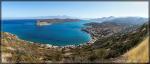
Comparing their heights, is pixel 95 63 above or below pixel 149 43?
below

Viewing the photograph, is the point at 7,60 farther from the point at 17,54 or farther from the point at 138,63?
the point at 138,63

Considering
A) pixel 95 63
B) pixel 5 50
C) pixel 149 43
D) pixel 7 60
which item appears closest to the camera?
pixel 149 43

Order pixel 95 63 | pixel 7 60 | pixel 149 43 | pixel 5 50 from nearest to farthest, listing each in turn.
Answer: pixel 149 43 → pixel 95 63 → pixel 7 60 → pixel 5 50

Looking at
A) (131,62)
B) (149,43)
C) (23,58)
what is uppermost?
(149,43)

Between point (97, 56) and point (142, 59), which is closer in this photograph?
point (142, 59)

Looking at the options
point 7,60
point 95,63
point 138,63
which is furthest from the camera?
point 7,60

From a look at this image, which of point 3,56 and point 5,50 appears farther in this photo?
point 5,50

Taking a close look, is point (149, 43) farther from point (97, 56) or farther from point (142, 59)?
point (97, 56)

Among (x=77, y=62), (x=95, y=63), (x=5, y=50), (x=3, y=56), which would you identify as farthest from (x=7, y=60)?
(x=95, y=63)

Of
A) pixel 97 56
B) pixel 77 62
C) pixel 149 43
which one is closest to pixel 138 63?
pixel 149 43
